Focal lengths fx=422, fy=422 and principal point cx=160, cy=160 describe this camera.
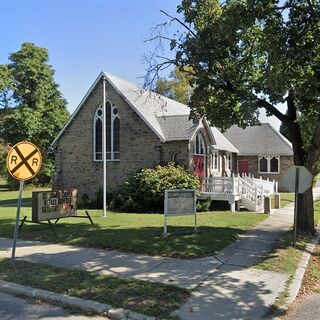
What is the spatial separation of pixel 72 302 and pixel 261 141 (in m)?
34.6

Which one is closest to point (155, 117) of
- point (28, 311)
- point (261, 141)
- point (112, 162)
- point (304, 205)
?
point (112, 162)

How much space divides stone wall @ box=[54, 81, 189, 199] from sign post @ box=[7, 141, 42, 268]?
14182 mm

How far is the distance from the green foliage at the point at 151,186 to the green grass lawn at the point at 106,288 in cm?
1207

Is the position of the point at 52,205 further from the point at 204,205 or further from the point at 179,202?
the point at 204,205

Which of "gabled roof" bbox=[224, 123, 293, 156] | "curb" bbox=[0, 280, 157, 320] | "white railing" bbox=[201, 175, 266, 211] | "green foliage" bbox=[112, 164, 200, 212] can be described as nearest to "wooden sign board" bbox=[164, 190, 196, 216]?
"curb" bbox=[0, 280, 157, 320]

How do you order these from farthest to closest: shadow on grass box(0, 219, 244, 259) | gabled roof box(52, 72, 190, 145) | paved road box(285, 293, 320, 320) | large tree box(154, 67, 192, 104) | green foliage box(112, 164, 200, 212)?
1. large tree box(154, 67, 192, 104)
2. gabled roof box(52, 72, 190, 145)
3. green foliage box(112, 164, 200, 212)
4. shadow on grass box(0, 219, 244, 259)
5. paved road box(285, 293, 320, 320)

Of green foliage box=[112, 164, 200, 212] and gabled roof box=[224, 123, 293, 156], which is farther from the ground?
gabled roof box=[224, 123, 293, 156]

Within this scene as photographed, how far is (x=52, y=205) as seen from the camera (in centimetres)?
1284

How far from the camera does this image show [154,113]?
82.8ft

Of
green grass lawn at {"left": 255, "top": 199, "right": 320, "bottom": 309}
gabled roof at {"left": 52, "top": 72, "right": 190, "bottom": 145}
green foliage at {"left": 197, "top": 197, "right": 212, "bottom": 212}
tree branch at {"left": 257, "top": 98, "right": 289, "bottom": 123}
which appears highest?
gabled roof at {"left": 52, "top": 72, "right": 190, "bottom": 145}

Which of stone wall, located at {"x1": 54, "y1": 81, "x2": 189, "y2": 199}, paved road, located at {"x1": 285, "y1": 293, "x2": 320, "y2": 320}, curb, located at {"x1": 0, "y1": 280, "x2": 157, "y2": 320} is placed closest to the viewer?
curb, located at {"x1": 0, "y1": 280, "x2": 157, "y2": 320}

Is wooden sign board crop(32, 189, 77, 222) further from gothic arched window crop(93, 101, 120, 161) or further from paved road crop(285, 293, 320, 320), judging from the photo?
gothic arched window crop(93, 101, 120, 161)

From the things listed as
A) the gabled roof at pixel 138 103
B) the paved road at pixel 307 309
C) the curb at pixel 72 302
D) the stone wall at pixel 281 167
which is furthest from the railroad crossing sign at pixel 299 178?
the stone wall at pixel 281 167

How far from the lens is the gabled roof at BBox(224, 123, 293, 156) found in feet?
123
